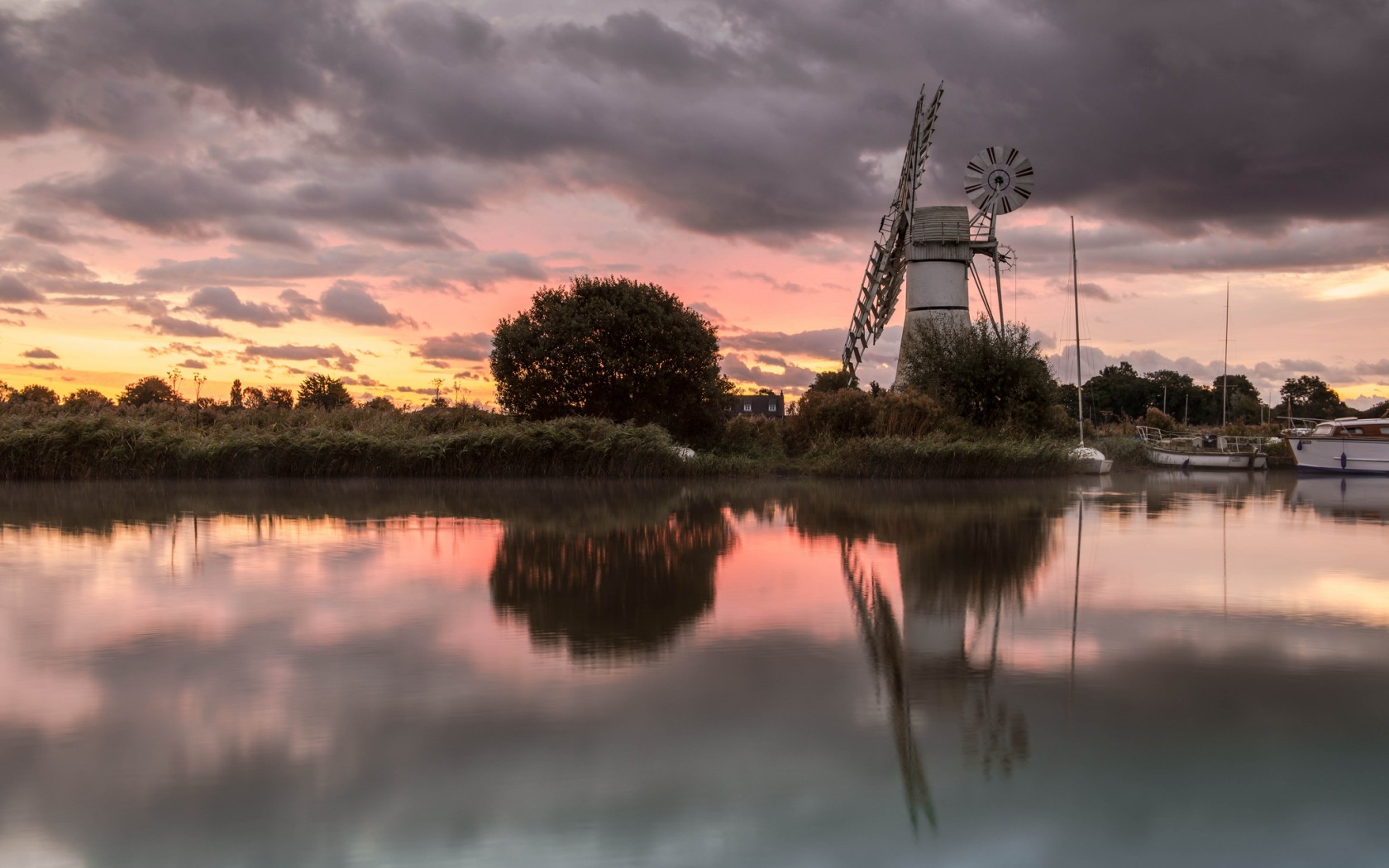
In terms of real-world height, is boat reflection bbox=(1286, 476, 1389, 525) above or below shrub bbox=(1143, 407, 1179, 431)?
below

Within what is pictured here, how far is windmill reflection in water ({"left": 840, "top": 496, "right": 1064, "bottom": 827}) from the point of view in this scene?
12.9 ft

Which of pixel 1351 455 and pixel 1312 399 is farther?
pixel 1312 399

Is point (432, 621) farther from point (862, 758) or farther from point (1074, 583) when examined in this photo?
point (1074, 583)

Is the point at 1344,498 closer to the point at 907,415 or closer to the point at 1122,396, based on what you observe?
the point at 907,415

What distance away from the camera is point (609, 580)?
7.79m

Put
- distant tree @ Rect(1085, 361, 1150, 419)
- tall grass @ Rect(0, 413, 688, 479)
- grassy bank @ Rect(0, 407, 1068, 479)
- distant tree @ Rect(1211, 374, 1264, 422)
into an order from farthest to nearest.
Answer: distant tree @ Rect(1085, 361, 1150, 419) → distant tree @ Rect(1211, 374, 1264, 422) → tall grass @ Rect(0, 413, 688, 479) → grassy bank @ Rect(0, 407, 1068, 479)

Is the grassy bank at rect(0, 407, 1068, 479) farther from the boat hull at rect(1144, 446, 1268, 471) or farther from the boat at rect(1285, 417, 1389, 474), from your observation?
the boat at rect(1285, 417, 1389, 474)

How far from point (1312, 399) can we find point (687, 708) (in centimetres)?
9917

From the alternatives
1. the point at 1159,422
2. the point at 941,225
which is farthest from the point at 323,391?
the point at 1159,422

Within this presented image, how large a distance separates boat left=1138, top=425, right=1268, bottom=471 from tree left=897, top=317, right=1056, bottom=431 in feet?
Answer: 22.2

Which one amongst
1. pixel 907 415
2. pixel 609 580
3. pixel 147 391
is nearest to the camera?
pixel 609 580

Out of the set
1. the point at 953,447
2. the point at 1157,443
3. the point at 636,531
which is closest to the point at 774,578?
the point at 636,531

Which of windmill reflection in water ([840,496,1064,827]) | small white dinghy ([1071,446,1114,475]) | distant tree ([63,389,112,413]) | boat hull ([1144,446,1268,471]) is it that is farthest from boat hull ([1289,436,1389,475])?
distant tree ([63,389,112,413])

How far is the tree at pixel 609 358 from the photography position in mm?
26672
